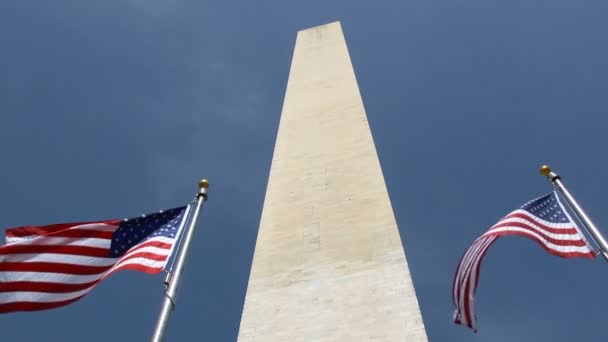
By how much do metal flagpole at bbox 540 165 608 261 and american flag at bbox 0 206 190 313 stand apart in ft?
20.2

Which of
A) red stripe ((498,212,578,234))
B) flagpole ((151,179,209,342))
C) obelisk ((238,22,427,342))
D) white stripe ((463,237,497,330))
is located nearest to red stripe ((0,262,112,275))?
flagpole ((151,179,209,342))

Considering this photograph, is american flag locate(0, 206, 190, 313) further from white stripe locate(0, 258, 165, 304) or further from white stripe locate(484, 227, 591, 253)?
white stripe locate(484, 227, 591, 253)

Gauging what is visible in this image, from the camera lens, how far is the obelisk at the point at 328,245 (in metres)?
11.2

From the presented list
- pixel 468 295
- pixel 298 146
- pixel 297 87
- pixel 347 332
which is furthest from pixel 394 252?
pixel 297 87

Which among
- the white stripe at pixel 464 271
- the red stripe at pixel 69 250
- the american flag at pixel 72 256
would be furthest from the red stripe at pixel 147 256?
the white stripe at pixel 464 271

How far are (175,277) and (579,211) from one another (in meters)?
6.38

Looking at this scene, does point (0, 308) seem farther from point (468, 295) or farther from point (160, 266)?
point (468, 295)

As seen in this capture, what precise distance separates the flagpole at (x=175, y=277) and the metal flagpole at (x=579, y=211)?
5.93 metres

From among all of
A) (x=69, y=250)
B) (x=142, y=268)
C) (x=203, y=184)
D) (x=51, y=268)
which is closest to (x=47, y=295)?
(x=51, y=268)

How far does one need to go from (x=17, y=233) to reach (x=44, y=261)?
65 cm

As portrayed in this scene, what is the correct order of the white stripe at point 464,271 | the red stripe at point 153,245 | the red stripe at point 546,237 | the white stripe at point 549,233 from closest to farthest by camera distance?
the red stripe at point 153,245, the white stripe at point 464,271, the red stripe at point 546,237, the white stripe at point 549,233

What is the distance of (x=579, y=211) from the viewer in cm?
1018

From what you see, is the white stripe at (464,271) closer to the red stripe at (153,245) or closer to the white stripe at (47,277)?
the red stripe at (153,245)

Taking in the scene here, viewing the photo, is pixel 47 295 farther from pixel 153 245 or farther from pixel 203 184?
pixel 203 184
